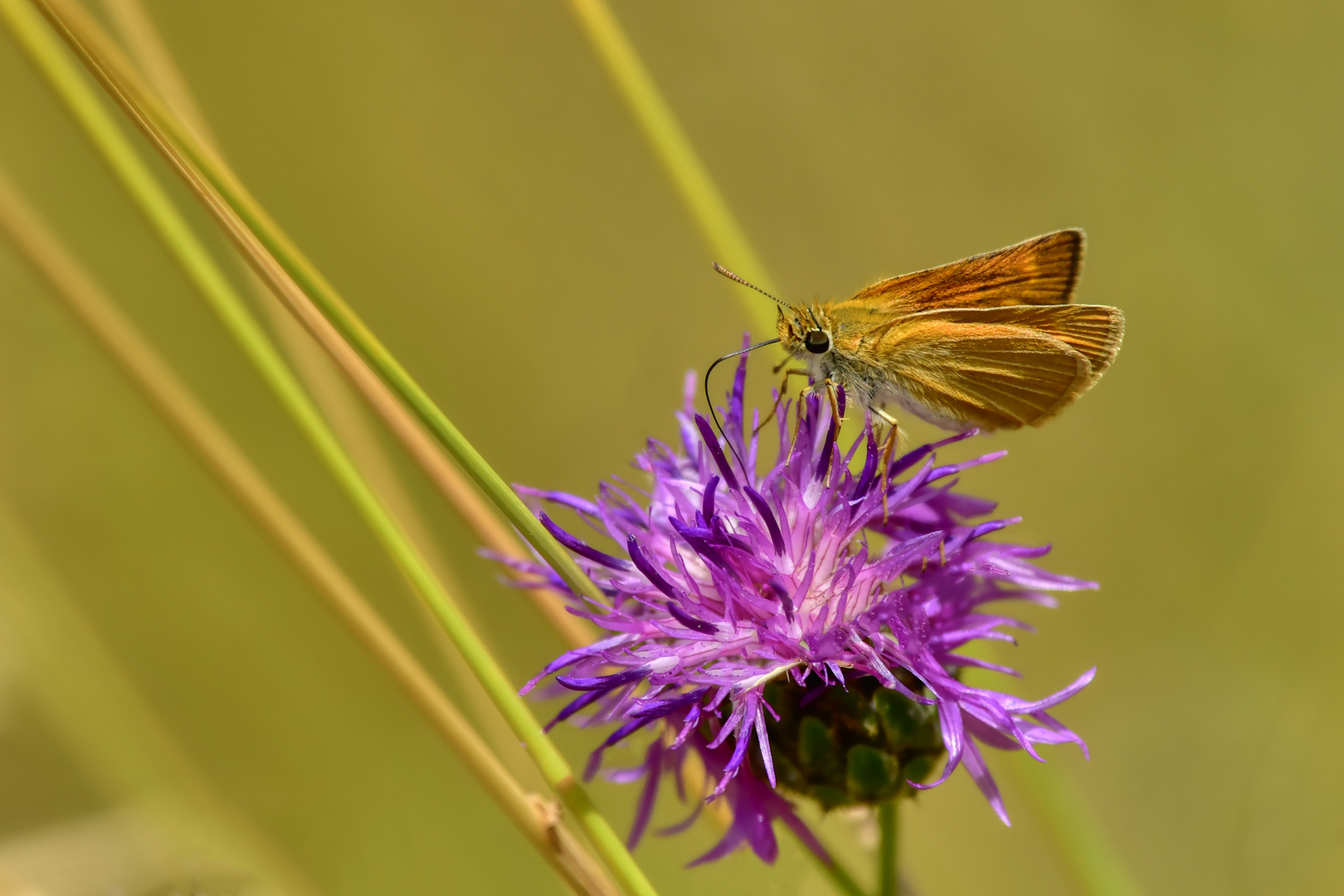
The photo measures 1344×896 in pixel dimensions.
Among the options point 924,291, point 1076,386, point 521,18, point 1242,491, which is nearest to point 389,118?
point 521,18

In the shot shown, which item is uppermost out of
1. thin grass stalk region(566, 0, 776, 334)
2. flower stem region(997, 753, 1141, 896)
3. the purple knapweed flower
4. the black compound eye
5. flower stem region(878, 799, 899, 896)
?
thin grass stalk region(566, 0, 776, 334)

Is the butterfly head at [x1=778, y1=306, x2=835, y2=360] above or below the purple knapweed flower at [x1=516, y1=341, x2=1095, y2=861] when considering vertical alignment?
above

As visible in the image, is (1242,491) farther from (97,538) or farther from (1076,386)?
(97,538)

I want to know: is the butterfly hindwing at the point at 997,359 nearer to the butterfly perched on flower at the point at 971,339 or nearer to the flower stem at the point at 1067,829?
the butterfly perched on flower at the point at 971,339

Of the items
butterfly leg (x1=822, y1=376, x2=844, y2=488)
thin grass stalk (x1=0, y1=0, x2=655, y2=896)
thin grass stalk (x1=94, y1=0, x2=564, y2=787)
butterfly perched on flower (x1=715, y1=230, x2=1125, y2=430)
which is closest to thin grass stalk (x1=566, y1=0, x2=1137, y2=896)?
butterfly perched on flower (x1=715, y1=230, x2=1125, y2=430)

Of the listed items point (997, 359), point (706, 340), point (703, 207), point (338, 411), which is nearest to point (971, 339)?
point (997, 359)

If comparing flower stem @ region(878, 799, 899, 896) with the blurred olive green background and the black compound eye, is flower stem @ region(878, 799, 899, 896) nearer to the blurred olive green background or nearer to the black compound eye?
the black compound eye

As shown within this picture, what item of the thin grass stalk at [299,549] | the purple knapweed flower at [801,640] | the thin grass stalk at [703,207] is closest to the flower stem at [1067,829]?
the thin grass stalk at [703,207]
